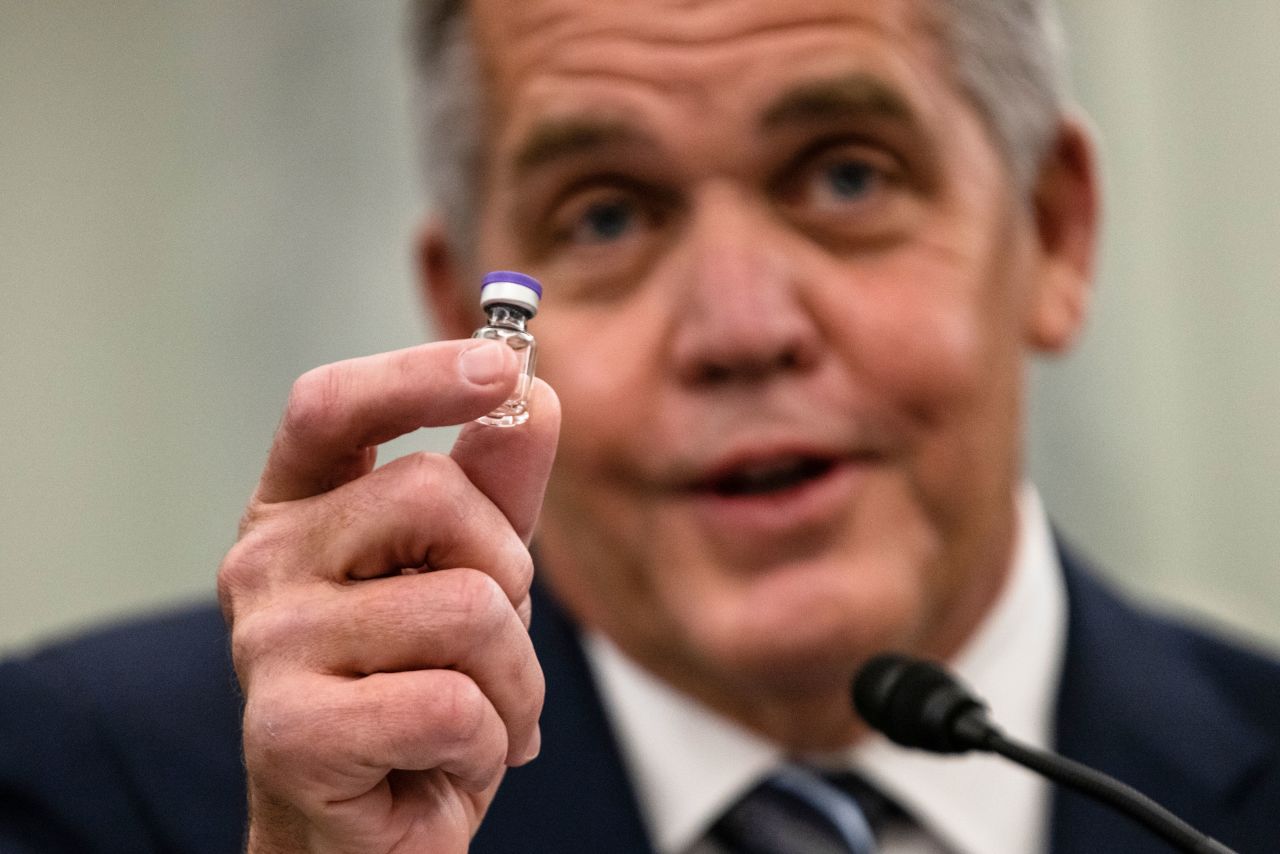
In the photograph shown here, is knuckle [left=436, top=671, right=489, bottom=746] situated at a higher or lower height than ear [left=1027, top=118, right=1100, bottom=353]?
lower

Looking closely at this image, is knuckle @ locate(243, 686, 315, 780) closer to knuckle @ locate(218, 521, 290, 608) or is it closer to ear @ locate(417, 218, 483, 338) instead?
knuckle @ locate(218, 521, 290, 608)

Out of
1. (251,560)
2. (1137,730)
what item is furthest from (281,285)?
(251,560)

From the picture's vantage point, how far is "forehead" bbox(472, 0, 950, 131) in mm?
1347

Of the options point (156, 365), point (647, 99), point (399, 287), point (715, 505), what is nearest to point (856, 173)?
point (647, 99)

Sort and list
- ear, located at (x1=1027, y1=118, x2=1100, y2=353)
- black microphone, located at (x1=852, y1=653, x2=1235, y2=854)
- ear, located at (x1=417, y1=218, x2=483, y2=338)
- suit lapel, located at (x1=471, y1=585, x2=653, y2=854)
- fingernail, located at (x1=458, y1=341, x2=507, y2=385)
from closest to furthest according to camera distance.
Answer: fingernail, located at (x1=458, y1=341, x2=507, y2=385) → black microphone, located at (x1=852, y1=653, x2=1235, y2=854) → suit lapel, located at (x1=471, y1=585, x2=653, y2=854) → ear, located at (x1=1027, y1=118, x2=1100, y2=353) → ear, located at (x1=417, y1=218, x2=483, y2=338)

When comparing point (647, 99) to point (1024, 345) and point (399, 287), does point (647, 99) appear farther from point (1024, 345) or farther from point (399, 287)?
point (399, 287)

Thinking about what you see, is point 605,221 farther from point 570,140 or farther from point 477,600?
point 477,600

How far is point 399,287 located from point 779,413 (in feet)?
5.73

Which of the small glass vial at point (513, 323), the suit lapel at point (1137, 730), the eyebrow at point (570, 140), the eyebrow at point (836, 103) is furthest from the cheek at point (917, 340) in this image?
the small glass vial at point (513, 323)

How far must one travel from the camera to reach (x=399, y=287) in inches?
115

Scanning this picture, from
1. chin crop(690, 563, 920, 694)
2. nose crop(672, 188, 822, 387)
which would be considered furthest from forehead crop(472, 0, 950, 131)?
chin crop(690, 563, 920, 694)

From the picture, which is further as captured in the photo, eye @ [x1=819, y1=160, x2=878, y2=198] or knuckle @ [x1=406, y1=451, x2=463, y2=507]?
eye @ [x1=819, y1=160, x2=878, y2=198]

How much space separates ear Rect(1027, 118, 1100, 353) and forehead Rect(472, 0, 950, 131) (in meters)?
0.25

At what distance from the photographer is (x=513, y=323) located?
750 millimetres
